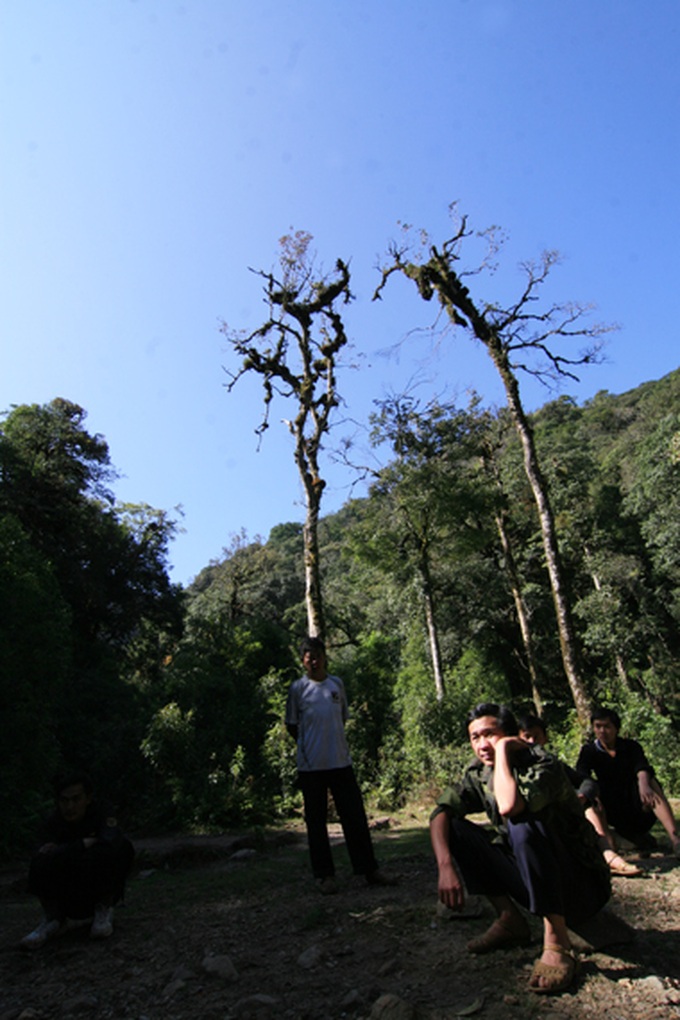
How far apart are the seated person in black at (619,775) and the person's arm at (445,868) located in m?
2.00

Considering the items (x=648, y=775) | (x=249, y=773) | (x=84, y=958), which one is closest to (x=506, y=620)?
(x=249, y=773)

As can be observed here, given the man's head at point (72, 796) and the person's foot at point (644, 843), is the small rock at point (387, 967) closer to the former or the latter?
the man's head at point (72, 796)

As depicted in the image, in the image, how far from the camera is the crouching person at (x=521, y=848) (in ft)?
7.54

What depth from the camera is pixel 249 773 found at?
14.2 metres

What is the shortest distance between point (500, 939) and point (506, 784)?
31.7 inches

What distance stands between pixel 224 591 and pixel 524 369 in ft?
68.0

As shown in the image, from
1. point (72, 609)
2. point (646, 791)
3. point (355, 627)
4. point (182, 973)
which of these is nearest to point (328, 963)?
point (182, 973)

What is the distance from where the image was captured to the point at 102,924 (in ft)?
11.3

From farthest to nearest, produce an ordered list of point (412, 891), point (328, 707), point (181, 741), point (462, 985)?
point (181, 741)
point (328, 707)
point (412, 891)
point (462, 985)

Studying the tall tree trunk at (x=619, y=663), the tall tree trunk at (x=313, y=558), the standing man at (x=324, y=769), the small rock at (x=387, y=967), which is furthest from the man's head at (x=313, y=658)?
the tall tree trunk at (x=619, y=663)

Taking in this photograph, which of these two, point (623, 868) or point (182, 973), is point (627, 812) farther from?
point (182, 973)

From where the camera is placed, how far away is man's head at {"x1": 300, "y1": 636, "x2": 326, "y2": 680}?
4516 millimetres

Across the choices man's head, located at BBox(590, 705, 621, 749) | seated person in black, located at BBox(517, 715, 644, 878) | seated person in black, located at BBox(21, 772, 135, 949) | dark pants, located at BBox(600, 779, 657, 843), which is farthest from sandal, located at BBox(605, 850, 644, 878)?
seated person in black, located at BBox(21, 772, 135, 949)

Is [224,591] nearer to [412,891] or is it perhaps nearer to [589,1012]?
[412,891]
